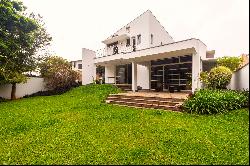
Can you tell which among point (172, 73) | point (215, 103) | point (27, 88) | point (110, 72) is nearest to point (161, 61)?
point (172, 73)

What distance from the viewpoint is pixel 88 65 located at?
23875mm

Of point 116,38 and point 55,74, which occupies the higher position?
point 116,38

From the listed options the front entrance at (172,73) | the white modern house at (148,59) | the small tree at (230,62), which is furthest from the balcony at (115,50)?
the small tree at (230,62)

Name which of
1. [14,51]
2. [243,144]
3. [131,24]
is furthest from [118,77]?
[243,144]

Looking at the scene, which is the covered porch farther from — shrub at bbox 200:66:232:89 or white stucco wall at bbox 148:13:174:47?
white stucco wall at bbox 148:13:174:47

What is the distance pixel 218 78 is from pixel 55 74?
634 inches

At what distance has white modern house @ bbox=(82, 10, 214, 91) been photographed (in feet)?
48.2

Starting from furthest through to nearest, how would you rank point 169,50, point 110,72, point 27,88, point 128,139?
point 110,72 → point 27,88 → point 169,50 → point 128,139

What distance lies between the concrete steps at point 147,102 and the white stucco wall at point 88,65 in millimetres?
10016

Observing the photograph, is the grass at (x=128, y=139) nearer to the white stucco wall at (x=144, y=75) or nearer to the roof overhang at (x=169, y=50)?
the roof overhang at (x=169, y=50)

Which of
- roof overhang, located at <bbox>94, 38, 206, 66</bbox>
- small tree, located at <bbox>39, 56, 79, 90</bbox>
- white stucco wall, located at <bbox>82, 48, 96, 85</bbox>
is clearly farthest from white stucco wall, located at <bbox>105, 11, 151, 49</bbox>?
small tree, located at <bbox>39, 56, 79, 90</bbox>

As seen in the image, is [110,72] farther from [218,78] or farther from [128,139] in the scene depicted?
[128,139]

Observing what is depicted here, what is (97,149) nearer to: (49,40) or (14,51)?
(14,51)

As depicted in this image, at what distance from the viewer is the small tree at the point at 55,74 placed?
2305 centimetres
